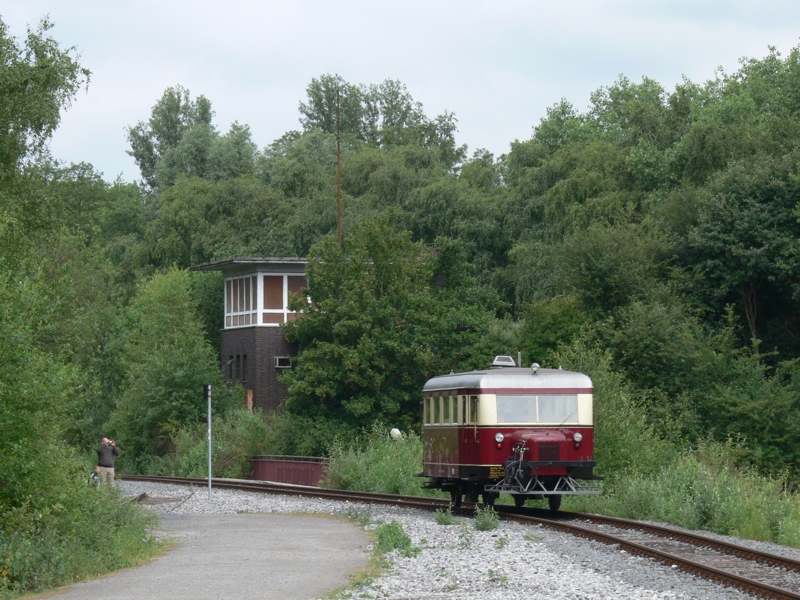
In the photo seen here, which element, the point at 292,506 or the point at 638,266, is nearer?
the point at 292,506

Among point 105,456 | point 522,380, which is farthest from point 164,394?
point 522,380

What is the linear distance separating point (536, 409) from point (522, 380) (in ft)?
2.00

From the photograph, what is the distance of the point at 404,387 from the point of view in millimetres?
49062

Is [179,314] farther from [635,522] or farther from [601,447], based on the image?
[635,522]

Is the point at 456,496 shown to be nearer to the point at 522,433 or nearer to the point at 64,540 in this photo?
the point at 522,433

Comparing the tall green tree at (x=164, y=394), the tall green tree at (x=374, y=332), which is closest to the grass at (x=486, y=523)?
the tall green tree at (x=374, y=332)

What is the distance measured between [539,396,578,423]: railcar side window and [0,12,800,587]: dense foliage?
6.40 feet

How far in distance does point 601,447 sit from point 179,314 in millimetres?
38405

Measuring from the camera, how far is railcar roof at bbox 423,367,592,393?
24.5m

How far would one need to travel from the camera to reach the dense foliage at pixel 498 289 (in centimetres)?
3331

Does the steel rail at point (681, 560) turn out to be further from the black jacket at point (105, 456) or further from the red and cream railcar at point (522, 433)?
the black jacket at point (105, 456)

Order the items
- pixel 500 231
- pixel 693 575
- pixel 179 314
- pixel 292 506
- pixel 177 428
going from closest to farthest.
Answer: pixel 693 575, pixel 292 506, pixel 177 428, pixel 179 314, pixel 500 231

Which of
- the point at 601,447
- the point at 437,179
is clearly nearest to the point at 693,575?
the point at 601,447

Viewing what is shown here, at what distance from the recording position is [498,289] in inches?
2596
